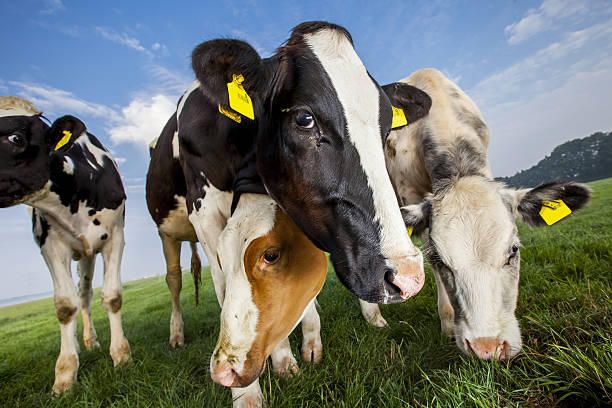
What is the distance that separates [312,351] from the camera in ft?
9.22

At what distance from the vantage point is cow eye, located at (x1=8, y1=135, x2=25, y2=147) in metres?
3.42

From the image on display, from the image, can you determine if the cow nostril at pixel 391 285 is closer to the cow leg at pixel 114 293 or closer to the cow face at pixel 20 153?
the cow leg at pixel 114 293

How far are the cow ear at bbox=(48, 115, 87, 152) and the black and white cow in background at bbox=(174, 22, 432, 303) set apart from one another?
7.36ft

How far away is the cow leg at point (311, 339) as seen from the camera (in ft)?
9.13

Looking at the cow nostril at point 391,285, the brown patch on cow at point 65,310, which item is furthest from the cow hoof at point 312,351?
the brown patch on cow at point 65,310

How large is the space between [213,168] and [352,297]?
2.84m

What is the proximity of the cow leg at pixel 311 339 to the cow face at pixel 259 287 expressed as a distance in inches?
32.5

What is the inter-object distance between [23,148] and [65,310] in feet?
5.72

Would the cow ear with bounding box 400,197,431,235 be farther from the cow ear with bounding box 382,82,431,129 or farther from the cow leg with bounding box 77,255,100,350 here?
the cow leg with bounding box 77,255,100,350

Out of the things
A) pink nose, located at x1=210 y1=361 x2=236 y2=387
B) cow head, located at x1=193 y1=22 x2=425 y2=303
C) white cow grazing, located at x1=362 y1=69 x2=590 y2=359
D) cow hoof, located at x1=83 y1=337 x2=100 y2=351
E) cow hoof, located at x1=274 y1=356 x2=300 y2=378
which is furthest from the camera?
cow hoof, located at x1=83 y1=337 x2=100 y2=351

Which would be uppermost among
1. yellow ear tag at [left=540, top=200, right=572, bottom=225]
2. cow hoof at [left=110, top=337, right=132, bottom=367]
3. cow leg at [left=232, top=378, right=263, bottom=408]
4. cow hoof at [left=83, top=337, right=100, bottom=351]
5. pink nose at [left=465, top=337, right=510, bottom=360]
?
yellow ear tag at [left=540, top=200, right=572, bottom=225]

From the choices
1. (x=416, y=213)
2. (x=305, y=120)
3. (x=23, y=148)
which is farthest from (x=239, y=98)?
(x=23, y=148)

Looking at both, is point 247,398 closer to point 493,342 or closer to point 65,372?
point 493,342

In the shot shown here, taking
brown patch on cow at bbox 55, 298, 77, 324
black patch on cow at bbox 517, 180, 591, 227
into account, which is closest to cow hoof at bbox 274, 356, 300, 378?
black patch on cow at bbox 517, 180, 591, 227
